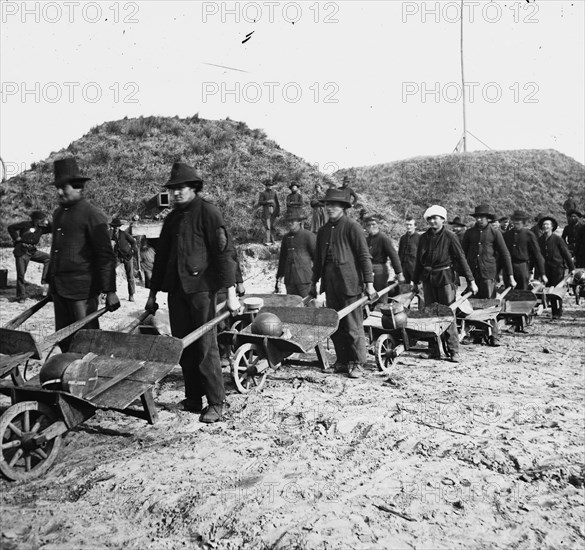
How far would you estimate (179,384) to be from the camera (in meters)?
6.58

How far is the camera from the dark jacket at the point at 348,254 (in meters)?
7.27

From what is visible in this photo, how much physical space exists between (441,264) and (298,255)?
234 cm

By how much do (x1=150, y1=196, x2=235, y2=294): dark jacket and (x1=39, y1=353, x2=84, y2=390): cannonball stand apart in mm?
1268

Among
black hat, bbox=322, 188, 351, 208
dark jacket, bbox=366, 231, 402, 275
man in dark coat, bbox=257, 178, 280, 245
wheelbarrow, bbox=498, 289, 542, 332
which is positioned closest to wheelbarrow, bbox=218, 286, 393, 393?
black hat, bbox=322, 188, 351, 208

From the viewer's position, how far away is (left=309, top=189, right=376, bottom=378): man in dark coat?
7.20 meters

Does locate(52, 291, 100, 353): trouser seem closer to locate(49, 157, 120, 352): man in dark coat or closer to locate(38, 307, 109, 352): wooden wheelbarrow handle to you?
locate(49, 157, 120, 352): man in dark coat

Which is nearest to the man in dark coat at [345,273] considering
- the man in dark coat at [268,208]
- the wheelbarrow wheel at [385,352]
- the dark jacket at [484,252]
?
the wheelbarrow wheel at [385,352]

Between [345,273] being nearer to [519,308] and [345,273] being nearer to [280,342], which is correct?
[280,342]

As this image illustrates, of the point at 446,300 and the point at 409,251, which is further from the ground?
the point at 409,251

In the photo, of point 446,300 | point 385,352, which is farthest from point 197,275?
point 446,300

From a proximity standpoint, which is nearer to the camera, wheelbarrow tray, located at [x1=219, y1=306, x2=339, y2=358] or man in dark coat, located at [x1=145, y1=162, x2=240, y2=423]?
man in dark coat, located at [x1=145, y1=162, x2=240, y2=423]

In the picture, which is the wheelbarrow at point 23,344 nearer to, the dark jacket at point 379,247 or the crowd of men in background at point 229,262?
the crowd of men in background at point 229,262

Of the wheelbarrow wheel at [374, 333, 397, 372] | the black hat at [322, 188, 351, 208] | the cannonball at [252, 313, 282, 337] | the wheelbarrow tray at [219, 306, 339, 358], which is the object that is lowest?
the wheelbarrow wheel at [374, 333, 397, 372]

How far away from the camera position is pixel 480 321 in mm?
9102
